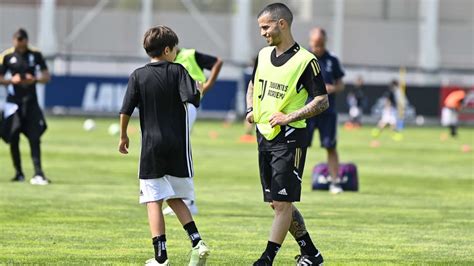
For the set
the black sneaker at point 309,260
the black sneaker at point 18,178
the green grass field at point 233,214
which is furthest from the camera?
the black sneaker at point 18,178

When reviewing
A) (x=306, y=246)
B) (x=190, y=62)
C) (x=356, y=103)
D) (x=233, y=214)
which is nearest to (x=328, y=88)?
(x=190, y=62)

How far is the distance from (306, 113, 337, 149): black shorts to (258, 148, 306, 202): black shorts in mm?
7423

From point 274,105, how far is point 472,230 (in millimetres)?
4147

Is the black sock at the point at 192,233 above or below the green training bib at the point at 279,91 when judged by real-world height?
below

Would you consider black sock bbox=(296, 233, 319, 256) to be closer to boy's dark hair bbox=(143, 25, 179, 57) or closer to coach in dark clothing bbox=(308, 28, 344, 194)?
boy's dark hair bbox=(143, 25, 179, 57)

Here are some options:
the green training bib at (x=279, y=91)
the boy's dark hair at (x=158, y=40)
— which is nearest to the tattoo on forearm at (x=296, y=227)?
the green training bib at (x=279, y=91)

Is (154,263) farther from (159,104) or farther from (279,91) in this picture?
(279,91)

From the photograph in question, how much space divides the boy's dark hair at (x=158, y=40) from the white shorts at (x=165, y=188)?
3.25 ft

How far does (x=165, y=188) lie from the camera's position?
9602 mm

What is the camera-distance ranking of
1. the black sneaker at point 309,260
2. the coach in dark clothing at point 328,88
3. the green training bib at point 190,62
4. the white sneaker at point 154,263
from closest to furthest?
1. the white sneaker at point 154,263
2. the black sneaker at point 309,260
3. the green training bib at point 190,62
4. the coach in dark clothing at point 328,88

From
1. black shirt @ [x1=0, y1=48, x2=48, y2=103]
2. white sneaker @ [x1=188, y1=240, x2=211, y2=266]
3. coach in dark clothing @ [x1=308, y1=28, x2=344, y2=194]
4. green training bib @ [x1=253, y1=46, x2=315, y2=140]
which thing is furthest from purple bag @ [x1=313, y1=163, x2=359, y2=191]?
white sneaker @ [x1=188, y1=240, x2=211, y2=266]

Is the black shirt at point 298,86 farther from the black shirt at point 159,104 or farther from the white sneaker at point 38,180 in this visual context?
the white sneaker at point 38,180

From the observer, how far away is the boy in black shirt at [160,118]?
9539mm

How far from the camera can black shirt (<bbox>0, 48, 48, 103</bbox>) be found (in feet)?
59.4
